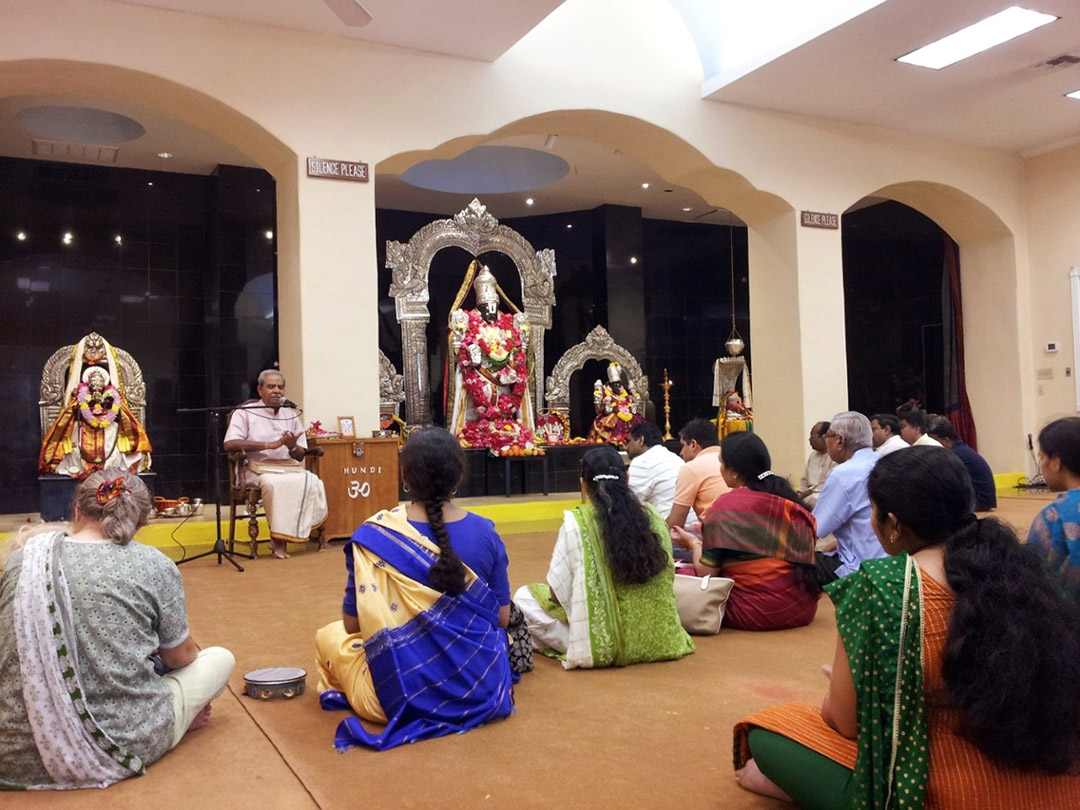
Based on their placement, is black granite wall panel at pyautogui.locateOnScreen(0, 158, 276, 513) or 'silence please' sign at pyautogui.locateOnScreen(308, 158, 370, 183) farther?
black granite wall panel at pyautogui.locateOnScreen(0, 158, 276, 513)

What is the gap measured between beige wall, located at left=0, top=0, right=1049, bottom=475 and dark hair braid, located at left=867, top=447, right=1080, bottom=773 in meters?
5.60

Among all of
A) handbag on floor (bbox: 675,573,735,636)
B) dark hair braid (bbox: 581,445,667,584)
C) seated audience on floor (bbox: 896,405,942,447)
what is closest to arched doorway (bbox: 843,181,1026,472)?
seated audience on floor (bbox: 896,405,942,447)

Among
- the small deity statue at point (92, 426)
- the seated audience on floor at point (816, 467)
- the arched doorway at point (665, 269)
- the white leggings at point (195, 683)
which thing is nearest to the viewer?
the white leggings at point (195, 683)

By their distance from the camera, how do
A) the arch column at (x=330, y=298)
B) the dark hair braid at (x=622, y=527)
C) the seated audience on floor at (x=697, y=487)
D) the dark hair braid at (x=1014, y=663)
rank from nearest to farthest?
the dark hair braid at (x=1014, y=663) < the dark hair braid at (x=622, y=527) < the seated audience on floor at (x=697, y=487) < the arch column at (x=330, y=298)

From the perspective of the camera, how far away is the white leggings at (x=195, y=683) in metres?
2.51

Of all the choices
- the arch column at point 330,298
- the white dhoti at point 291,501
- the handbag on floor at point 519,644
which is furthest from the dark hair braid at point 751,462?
the arch column at point 330,298

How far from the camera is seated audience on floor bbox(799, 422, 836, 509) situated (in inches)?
243

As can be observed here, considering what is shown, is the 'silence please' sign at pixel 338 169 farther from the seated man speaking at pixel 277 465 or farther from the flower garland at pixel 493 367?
the flower garland at pixel 493 367

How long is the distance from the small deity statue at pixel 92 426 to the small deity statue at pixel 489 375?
11.0 feet

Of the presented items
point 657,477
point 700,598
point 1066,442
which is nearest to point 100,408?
point 657,477

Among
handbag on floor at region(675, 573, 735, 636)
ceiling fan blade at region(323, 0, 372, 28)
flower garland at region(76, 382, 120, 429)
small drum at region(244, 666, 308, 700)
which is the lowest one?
small drum at region(244, 666, 308, 700)

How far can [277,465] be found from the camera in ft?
19.6

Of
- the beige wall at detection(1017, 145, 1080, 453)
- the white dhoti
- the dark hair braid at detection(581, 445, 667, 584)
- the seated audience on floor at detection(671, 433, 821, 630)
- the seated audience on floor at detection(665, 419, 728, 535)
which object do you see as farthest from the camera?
the beige wall at detection(1017, 145, 1080, 453)

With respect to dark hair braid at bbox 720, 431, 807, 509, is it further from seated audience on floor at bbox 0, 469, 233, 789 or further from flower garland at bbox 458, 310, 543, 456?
flower garland at bbox 458, 310, 543, 456
